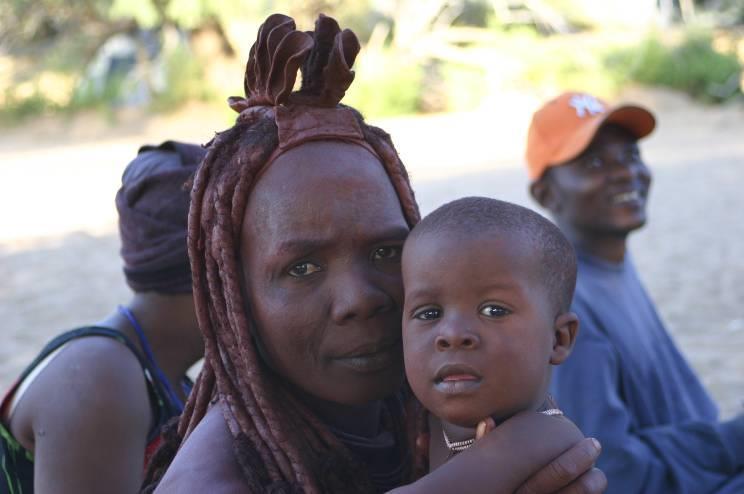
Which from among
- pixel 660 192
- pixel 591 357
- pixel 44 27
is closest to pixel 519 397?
pixel 591 357

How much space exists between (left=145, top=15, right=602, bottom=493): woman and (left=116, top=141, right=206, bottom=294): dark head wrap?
2.61 ft

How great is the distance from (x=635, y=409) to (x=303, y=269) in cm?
188

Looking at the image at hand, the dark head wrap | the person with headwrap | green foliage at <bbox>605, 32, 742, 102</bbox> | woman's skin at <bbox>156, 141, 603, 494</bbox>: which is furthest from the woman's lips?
green foliage at <bbox>605, 32, 742, 102</bbox>

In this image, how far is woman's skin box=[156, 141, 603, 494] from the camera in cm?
181

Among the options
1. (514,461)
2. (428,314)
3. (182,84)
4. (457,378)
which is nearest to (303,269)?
(428,314)

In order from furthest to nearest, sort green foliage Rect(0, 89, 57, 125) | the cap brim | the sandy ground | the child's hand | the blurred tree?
green foliage Rect(0, 89, 57, 125)
the blurred tree
the sandy ground
the cap brim
the child's hand

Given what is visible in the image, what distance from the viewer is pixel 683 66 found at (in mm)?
22297

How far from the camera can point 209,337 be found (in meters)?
1.97

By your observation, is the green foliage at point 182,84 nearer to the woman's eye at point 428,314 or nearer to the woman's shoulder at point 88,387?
the woman's shoulder at point 88,387

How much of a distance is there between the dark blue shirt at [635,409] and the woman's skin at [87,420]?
1.40m

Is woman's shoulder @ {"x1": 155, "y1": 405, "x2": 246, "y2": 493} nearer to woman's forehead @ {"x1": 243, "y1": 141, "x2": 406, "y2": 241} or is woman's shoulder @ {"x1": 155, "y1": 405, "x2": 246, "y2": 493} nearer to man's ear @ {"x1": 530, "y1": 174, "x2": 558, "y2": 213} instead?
woman's forehead @ {"x1": 243, "y1": 141, "x2": 406, "y2": 241}

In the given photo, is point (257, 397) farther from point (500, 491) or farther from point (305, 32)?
point (305, 32)

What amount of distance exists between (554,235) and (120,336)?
125 centimetres

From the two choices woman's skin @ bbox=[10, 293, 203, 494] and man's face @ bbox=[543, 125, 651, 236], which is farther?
man's face @ bbox=[543, 125, 651, 236]
